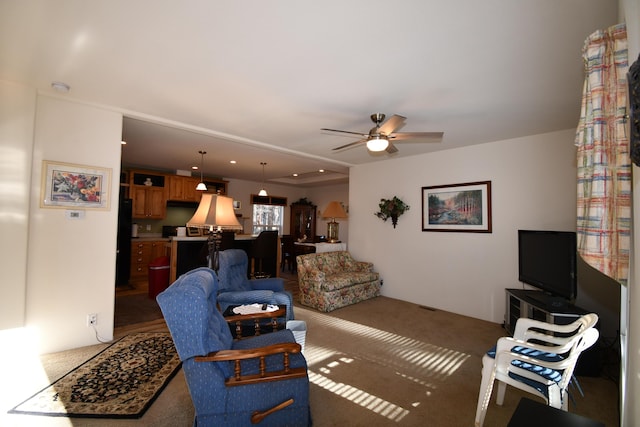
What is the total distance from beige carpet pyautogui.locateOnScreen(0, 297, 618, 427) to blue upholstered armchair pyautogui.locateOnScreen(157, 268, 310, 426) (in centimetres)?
41

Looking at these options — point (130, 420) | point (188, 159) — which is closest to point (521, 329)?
point (130, 420)

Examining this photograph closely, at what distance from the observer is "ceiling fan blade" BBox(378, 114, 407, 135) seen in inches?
95.5

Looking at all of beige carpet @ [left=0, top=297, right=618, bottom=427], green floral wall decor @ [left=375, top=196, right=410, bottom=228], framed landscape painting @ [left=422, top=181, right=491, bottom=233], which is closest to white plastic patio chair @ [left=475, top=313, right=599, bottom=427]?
beige carpet @ [left=0, top=297, right=618, bottom=427]

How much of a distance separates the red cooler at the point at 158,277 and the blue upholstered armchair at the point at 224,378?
3.48 metres

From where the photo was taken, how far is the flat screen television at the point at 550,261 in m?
2.68

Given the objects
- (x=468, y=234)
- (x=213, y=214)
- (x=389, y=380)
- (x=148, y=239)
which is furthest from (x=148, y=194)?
(x=468, y=234)

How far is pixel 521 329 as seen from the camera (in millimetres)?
2068

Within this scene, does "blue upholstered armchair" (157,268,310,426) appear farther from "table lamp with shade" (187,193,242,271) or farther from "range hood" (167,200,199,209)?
"range hood" (167,200,199,209)

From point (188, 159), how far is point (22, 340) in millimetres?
3688

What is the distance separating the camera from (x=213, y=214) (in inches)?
104

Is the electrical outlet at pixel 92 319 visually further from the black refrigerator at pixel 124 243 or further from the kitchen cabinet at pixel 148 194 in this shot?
the kitchen cabinet at pixel 148 194

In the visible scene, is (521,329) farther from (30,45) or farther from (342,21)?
(30,45)

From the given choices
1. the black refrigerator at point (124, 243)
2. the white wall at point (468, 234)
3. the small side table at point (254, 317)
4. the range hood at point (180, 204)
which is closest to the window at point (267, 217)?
the range hood at point (180, 204)

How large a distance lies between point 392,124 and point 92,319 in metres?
3.55
